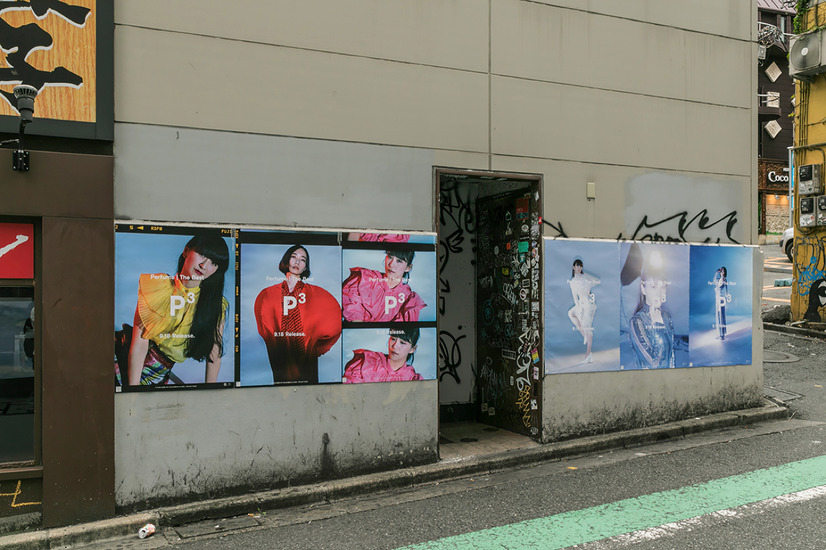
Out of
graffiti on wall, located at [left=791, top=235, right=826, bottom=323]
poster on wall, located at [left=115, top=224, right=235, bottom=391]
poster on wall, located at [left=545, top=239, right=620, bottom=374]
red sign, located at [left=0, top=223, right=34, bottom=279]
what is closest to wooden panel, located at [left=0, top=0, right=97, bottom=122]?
red sign, located at [left=0, top=223, right=34, bottom=279]

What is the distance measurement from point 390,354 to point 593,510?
2.44 metres

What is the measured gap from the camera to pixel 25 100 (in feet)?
16.7

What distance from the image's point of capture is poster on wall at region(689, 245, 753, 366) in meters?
8.74

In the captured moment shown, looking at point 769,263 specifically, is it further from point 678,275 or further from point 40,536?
point 40,536

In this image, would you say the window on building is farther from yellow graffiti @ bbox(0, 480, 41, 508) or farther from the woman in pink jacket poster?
the woman in pink jacket poster

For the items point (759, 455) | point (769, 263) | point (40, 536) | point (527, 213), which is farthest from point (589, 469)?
point (769, 263)

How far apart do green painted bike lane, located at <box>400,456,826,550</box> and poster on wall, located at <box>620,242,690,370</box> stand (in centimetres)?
201

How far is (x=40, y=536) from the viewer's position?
5.28 meters

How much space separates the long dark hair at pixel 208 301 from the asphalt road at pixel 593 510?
5.00 ft

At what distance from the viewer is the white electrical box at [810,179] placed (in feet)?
48.7

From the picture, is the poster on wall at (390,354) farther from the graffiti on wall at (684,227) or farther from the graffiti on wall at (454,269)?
the graffiti on wall at (684,227)

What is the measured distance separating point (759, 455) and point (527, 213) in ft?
12.0

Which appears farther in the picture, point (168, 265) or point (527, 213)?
point (527, 213)

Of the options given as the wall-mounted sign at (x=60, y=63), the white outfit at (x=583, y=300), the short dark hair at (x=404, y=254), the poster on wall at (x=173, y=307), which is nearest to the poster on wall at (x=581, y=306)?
the white outfit at (x=583, y=300)
